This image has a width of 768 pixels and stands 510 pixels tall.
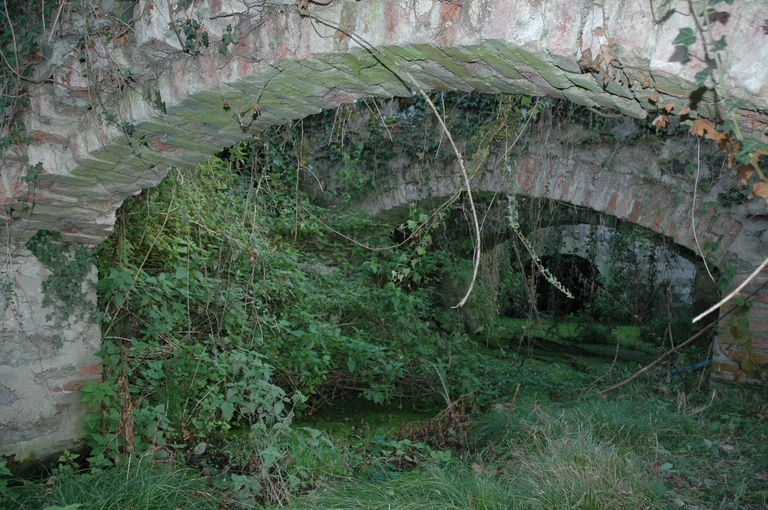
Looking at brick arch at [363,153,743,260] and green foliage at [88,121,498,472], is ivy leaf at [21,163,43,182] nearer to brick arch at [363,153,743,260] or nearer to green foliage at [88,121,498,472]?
green foliage at [88,121,498,472]

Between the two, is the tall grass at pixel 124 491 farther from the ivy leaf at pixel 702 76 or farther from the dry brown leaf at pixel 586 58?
the ivy leaf at pixel 702 76

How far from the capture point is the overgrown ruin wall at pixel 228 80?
1.48 meters

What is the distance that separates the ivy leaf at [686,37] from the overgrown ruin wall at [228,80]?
63 millimetres

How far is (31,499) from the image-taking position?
2.70 m

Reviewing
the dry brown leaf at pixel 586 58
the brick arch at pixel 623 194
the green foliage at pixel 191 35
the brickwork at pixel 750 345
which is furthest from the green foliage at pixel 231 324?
the brickwork at pixel 750 345

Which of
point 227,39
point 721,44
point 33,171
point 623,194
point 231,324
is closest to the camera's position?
point 721,44

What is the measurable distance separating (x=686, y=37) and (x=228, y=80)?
1500 mm

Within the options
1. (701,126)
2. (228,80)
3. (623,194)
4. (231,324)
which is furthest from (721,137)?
(623,194)

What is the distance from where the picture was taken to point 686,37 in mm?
1326

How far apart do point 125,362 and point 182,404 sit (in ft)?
1.66

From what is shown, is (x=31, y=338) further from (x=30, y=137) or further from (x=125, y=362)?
(x=30, y=137)

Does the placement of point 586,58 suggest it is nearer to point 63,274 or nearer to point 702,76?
point 702,76

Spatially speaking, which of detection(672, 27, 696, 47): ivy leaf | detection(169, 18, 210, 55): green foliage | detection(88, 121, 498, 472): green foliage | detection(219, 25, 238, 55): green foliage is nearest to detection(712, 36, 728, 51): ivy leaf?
detection(672, 27, 696, 47): ivy leaf

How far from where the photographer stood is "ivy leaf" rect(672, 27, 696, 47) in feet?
4.33
